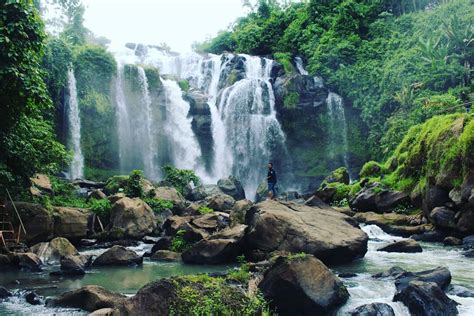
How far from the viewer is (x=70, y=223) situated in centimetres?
1631

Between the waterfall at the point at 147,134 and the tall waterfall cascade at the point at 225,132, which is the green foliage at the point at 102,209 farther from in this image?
the tall waterfall cascade at the point at 225,132

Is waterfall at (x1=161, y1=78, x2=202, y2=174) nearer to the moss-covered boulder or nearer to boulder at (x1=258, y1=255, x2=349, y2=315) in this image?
boulder at (x1=258, y1=255, x2=349, y2=315)

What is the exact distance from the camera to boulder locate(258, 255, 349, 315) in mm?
8016

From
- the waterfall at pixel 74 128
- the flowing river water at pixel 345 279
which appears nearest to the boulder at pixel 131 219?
the flowing river water at pixel 345 279

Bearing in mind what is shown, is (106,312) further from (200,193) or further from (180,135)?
(180,135)

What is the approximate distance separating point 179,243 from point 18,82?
6.60 meters

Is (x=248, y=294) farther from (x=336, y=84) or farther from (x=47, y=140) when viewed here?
(x=336, y=84)

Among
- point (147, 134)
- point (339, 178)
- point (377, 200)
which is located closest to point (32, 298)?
point (377, 200)

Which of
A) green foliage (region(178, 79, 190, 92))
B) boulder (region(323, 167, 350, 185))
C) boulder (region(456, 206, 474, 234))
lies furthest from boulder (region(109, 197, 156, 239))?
green foliage (region(178, 79, 190, 92))

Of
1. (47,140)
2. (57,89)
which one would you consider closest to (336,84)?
(57,89)

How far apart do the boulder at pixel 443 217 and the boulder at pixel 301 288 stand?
32.0ft

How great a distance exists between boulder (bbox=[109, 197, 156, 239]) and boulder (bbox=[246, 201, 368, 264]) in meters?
5.51

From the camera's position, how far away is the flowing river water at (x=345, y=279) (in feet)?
28.6

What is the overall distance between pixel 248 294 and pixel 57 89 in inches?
1100
